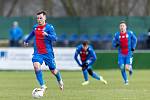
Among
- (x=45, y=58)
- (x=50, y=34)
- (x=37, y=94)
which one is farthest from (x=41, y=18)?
(x=37, y=94)

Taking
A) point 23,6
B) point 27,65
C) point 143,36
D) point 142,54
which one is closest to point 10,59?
point 27,65

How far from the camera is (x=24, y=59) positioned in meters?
34.9

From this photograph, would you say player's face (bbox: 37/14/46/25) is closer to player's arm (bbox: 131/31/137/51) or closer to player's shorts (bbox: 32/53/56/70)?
player's shorts (bbox: 32/53/56/70)

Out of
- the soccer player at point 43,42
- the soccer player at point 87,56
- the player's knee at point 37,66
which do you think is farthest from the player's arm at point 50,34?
the soccer player at point 87,56

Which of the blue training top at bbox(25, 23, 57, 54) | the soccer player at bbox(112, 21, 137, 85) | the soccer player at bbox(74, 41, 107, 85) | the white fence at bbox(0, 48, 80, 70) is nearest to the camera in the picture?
the blue training top at bbox(25, 23, 57, 54)

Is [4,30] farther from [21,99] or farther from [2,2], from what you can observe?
[21,99]

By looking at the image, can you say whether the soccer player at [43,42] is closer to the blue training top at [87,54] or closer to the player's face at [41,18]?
the player's face at [41,18]

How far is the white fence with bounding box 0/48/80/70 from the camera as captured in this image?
114 ft

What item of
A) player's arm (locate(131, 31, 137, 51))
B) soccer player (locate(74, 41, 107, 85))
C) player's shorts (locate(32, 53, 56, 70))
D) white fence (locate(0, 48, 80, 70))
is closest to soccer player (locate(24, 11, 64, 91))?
player's shorts (locate(32, 53, 56, 70))

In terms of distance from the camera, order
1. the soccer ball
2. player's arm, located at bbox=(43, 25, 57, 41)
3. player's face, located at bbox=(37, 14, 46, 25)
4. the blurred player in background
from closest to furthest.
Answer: the soccer ball < player's face, located at bbox=(37, 14, 46, 25) < player's arm, located at bbox=(43, 25, 57, 41) < the blurred player in background

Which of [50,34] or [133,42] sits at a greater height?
[50,34]

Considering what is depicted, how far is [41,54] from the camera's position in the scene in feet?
63.5

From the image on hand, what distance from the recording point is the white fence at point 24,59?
114ft

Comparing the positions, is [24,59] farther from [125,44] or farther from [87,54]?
[125,44]
